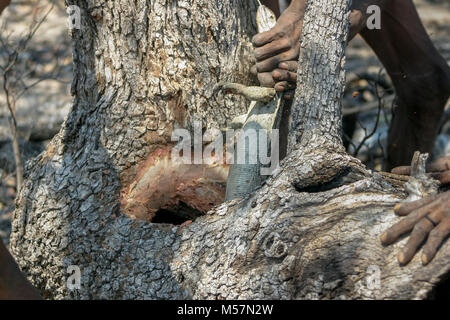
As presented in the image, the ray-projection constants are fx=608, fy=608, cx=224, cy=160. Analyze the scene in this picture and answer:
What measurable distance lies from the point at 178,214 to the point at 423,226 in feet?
4.73

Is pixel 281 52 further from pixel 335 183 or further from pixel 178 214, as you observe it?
pixel 178 214

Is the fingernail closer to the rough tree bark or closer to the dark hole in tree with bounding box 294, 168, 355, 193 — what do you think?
the rough tree bark

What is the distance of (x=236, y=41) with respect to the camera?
3217 millimetres

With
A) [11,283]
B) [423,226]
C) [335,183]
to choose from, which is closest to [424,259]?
[423,226]

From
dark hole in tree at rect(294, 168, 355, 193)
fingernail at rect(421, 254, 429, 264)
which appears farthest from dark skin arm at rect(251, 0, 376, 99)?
fingernail at rect(421, 254, 429, 264)

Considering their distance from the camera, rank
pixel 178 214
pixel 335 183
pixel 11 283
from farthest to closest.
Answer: pixel 178 214 < pixel 335 183 < pixel 11 283

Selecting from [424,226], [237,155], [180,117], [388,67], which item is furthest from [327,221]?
[388,67]

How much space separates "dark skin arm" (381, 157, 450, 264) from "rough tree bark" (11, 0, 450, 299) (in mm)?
38

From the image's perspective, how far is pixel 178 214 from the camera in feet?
10.3

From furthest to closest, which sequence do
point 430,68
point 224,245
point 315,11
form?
point 430,68 < point 315,11 < point 224,245

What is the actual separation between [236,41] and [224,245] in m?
1.22

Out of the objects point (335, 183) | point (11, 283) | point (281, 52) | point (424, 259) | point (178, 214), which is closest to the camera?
point (424, 259)

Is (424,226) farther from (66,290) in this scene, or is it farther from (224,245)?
(66,290)
